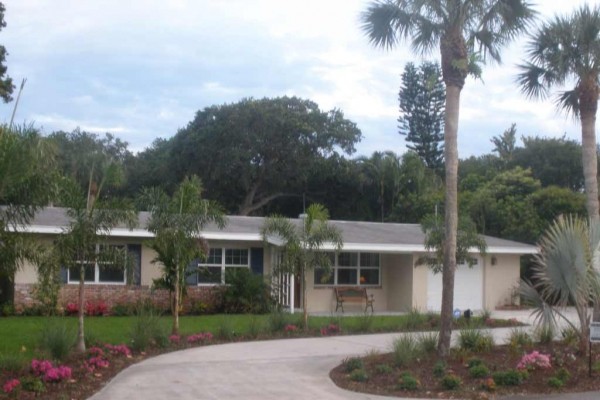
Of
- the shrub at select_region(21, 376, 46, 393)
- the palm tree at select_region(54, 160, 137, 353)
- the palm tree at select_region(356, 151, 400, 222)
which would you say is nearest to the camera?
the shrub at select_region(21, 376, 46, 393)

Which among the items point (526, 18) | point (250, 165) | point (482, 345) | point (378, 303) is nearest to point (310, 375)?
point (482, 345)

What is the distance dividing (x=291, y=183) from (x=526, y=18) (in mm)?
34651

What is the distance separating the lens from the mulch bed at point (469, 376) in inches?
535

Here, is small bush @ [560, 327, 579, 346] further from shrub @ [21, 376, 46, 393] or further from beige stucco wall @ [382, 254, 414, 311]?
beige stucco wall @ [382, 254, 414, 311]

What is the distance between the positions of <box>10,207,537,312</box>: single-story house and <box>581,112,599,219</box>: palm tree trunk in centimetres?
842

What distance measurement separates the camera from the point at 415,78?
197 feet

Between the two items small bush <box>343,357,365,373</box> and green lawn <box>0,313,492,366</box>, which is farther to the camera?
green lawn <box>0,313,492,366</box>

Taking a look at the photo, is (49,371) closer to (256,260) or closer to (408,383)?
(408,383)

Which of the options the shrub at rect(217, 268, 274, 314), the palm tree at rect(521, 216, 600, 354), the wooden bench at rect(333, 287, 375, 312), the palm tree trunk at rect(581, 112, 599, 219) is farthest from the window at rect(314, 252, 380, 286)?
the palm tree at rect(521, 216, 600, 354)

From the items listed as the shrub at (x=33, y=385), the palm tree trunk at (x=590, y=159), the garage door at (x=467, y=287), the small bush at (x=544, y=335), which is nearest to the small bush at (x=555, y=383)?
the small bush at (x=544, y=335)

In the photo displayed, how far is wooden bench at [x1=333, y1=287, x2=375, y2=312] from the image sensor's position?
29.2 m

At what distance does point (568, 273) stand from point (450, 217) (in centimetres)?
243

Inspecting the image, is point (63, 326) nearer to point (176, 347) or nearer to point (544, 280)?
point (176, 347)

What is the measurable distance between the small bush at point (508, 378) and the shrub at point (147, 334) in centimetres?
705
